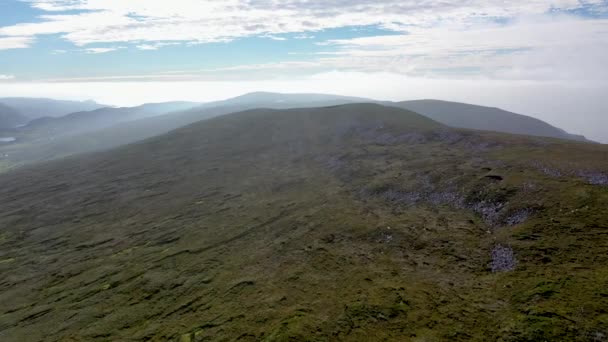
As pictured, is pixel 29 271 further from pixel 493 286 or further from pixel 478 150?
pixel 478 150

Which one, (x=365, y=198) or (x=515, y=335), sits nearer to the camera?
(x=515, y=335)

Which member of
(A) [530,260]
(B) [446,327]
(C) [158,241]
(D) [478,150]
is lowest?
(C) [158,241]

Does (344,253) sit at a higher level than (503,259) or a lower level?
lower

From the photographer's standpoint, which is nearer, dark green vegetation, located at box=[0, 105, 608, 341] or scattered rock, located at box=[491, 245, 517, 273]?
dark green vegetation, located at box=[0, 105, 608, 341]

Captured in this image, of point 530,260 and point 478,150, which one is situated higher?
point 478,150

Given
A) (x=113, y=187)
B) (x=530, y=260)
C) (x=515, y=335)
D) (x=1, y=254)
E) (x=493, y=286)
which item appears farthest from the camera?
(x=113, y=187)

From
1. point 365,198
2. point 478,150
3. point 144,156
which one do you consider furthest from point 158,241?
point 144,156

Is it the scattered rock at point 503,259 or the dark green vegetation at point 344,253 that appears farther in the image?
the scattered rock at point 503,259

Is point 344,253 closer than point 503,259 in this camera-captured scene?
No
